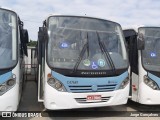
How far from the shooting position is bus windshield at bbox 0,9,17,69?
709cm

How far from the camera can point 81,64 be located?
760cm

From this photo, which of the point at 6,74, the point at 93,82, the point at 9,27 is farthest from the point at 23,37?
the point at 93,82

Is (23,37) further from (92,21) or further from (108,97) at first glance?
(108,97)

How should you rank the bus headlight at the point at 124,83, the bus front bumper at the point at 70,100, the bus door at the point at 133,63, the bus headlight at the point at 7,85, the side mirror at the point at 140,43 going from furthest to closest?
the bus door at the point at 133,63 < the side mirror at the point at 140,43 < the bus headlight at the point at 124,83 < the bus front bumper at the point at 70,100 < the bus headlight at the point at 7,85

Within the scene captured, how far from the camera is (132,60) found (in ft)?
30.2

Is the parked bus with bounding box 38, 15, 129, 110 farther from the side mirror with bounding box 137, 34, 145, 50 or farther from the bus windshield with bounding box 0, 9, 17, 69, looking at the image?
the bus windshield with bounding box 0, 9, 17, 69

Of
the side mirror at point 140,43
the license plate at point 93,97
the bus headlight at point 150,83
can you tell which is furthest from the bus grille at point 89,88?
the side mirror at point 140,43

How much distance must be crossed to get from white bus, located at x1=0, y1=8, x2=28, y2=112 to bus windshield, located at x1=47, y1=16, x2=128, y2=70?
2.65 ft

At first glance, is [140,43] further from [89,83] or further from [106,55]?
[89,83]

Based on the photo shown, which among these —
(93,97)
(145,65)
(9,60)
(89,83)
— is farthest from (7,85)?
(145,65)

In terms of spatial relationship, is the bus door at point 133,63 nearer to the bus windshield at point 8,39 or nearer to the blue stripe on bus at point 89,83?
the blue stripe on bus at point 89,83

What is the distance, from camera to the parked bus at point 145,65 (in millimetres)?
8492

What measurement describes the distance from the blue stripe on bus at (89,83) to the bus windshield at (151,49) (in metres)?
1.08

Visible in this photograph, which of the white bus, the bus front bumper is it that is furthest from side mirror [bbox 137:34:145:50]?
the white bus
